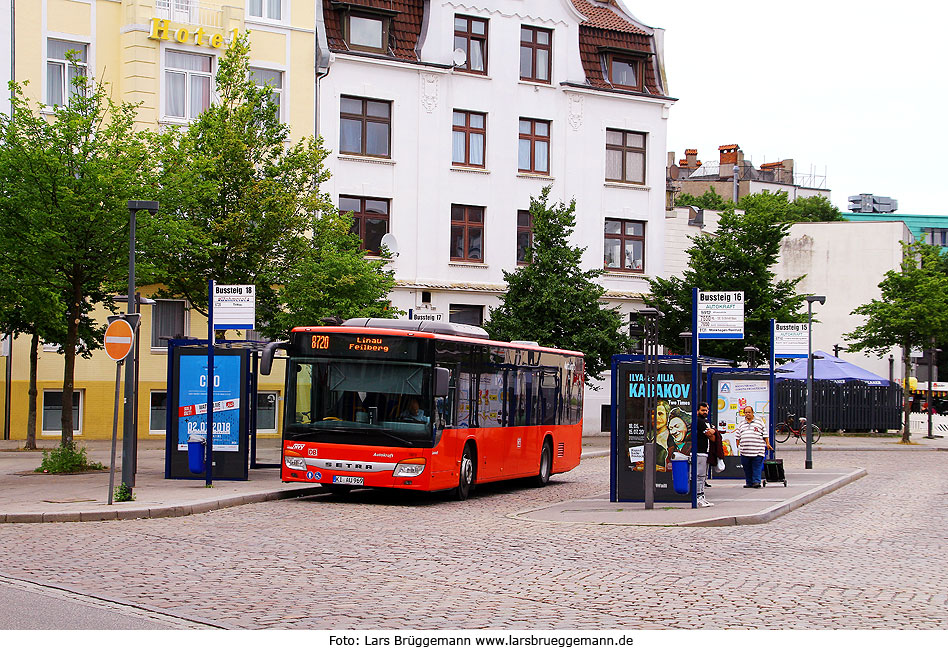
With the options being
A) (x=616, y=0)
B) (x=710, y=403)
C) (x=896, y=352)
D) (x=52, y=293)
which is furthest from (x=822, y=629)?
(x=896, y=352)

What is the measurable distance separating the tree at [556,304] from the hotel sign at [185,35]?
37.7 feet

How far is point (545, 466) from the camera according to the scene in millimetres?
26438

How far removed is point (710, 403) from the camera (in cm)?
2775

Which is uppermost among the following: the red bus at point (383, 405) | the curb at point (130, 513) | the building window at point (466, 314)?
the building window at point (466, 314)

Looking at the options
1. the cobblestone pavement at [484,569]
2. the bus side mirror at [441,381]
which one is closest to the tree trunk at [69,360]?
the cobblestone pavement at [484,569]

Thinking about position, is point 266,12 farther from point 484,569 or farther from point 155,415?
point 484,569

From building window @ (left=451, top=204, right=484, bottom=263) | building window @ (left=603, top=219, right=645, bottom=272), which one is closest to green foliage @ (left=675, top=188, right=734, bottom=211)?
building window @ (left=603, top=219, right=645, bottom=272)

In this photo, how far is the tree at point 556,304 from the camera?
41125 millimetres

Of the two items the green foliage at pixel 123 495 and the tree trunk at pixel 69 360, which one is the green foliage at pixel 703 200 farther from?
the green foliage at pixel 123 495

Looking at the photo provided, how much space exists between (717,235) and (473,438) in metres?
28.9

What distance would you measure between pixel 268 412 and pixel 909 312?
24.9 m

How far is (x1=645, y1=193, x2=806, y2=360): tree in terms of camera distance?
154ft

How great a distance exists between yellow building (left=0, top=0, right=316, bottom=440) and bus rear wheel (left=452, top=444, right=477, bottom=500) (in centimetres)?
1651

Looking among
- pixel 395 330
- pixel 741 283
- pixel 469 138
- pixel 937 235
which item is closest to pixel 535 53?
pixel 469 138
